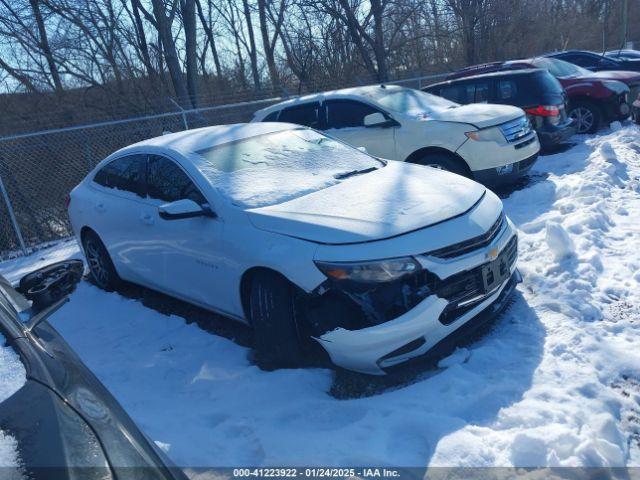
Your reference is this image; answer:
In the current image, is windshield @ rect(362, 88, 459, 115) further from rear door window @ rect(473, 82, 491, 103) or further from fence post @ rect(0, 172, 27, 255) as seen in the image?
fence post @ rect(0, 172, 27, 255)

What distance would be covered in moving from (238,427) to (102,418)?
155 cm

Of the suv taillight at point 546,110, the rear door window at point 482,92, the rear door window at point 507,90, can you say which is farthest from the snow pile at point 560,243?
the rear door window at point 482,92

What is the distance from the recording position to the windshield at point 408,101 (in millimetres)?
7578

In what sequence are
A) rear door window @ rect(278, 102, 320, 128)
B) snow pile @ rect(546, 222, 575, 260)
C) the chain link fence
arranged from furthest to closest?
1. the chain link fence
2. rear door window @ rect(278, 102, 320, 128)
3. snow pile @ rect(546, 222, 575, 260)

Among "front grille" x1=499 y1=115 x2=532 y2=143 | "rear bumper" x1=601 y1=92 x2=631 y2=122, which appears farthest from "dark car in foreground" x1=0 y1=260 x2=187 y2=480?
"rear bumper" x1=601 y1=92 x2=631 y2=122

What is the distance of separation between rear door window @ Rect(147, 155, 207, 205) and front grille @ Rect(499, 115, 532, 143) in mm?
4418

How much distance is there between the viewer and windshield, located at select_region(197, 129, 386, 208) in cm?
413

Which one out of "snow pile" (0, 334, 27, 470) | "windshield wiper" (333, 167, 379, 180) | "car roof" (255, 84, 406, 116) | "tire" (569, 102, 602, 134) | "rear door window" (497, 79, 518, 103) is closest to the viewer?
"snow pile" (0, 334, 27, 470)

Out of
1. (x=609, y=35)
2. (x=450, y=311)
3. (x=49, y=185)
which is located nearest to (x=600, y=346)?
(x=450, y=311)

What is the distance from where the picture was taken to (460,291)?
342cm

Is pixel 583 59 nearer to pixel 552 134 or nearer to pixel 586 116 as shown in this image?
pixel 586 116

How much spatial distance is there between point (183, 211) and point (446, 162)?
4.25 metres

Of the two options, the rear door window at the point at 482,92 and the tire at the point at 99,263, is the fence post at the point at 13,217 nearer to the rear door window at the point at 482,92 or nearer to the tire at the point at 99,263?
the tire at the point at 99,263

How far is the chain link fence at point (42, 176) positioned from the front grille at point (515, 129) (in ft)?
19.0
